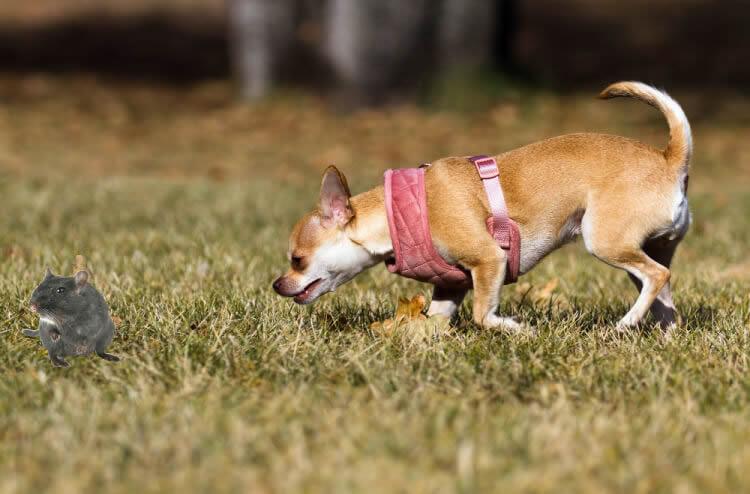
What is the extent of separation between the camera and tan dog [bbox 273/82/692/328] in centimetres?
353

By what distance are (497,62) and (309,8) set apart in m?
3.43

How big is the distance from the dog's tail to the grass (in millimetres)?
737

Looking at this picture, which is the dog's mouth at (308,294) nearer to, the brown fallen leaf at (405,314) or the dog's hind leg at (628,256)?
the brown fallen leaf at (405,314)

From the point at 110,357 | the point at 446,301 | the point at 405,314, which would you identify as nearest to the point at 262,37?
the point at 446,301

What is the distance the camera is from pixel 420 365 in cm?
311

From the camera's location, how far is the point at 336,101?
1180cm

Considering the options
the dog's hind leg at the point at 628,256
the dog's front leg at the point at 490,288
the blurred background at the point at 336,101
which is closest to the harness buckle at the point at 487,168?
the dog's front leg at the point at 490,288

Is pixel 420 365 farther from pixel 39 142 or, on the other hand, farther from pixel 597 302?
pixel 39 142

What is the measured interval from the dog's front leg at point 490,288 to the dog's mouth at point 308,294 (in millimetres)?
702

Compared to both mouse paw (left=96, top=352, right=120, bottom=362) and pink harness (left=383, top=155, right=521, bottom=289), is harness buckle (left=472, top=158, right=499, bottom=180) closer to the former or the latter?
pink harness (left=383, top=155, right=521, bottom=289)

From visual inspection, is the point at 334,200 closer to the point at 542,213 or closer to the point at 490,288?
the point at 490,288

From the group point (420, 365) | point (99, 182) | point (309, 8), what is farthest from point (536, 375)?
point (309, 8)

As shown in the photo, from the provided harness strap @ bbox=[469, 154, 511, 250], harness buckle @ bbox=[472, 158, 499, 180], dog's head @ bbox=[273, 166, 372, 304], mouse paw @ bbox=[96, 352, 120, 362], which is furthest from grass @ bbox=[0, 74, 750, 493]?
harness buckle @ bbox=[472, 158, 499, 180]

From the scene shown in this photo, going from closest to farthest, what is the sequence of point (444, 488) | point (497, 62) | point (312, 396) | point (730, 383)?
point (444, 488) < point (312, 396) < point (730, 383) < point (497, 62)
